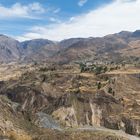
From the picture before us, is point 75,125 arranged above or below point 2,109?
below

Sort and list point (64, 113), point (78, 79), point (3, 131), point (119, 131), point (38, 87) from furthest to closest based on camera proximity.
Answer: point (78, 79) → point (38, 87) → point (64, 113) → point (119, 131) → point (3, 131)

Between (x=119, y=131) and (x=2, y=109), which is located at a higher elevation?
(x=2, y=109)

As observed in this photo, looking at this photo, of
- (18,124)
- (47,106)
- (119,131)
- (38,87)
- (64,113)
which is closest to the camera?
(18,124)

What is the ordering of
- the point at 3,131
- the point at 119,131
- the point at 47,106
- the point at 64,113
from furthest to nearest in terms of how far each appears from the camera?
the point at 47,106
the point at 64,113
the point at 119,131
the point at 3,131

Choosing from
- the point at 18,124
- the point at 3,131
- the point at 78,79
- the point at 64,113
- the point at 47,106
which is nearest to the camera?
the point at 3,131

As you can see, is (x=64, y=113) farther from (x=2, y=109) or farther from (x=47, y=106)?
(x=2, y=109)

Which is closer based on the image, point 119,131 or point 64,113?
point 119,131

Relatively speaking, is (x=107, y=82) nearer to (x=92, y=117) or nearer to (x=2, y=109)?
(x=92, y=117)

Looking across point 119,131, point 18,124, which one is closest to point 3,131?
point 18,124

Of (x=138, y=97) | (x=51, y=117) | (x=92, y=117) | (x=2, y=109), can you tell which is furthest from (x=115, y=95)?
(x=2, y=109)
